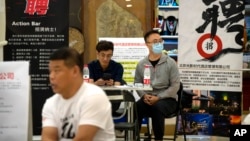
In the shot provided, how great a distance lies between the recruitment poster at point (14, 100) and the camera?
439 centimetres

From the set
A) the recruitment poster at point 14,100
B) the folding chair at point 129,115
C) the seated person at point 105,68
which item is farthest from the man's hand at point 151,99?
the recruitment poster at point 14,100

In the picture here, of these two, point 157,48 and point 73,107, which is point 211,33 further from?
point 73,107

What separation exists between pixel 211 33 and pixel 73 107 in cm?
341

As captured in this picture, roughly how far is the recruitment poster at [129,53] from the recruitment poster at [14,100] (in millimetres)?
2118

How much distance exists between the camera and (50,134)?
2709 mm

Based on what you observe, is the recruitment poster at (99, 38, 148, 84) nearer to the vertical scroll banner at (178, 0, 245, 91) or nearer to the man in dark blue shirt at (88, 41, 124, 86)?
the vertical scroll banner at (178, 0, 245, 91)

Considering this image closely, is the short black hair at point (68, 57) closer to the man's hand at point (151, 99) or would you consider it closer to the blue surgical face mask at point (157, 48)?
the man's hand at point (151, 99)

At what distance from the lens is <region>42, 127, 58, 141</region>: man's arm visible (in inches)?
107

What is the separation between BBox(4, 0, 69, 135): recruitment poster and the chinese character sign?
1518 millimetres

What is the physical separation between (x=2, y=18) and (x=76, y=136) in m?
3.02

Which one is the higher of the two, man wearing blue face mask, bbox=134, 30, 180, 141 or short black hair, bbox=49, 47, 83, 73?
short black hair, bbox=49, 47, 83, 73

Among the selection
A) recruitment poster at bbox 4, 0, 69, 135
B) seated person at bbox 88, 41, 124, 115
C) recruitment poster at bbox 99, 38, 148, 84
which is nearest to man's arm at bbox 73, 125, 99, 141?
seated person at bbox 88, 41, 124, 115

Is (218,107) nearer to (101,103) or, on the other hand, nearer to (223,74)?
(223,74)

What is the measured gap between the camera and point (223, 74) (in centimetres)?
572
